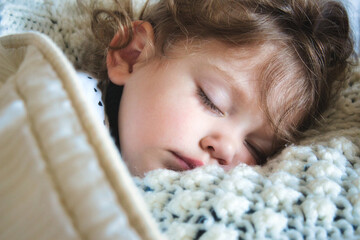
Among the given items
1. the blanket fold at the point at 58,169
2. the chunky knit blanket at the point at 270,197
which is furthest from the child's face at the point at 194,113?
the blanket fold at the point at 58,169

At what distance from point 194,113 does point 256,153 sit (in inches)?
9.8

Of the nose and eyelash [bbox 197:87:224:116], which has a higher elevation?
eyelash [bbox 197:87:224:116]

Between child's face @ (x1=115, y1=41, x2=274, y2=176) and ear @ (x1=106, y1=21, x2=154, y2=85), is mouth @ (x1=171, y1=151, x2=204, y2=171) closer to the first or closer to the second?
child's face @ (x1=115, y1=41, x2=274, y2=176)

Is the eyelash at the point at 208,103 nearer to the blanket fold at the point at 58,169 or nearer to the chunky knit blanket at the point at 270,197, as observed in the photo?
the chunky knit blanket at the point at 270,197

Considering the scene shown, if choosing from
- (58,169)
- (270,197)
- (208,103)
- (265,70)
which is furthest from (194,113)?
(58,169)

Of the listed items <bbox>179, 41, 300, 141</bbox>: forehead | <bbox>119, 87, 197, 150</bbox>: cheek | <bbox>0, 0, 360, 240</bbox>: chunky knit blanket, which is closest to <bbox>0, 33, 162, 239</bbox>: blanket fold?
<bbox>0, 0, 360, 240</bbox>: chunky knit blanket

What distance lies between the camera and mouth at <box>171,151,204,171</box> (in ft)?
2.44

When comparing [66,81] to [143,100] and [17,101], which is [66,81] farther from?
[143,100]

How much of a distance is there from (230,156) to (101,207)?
51cm

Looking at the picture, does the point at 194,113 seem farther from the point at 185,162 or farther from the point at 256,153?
the point at 256,153

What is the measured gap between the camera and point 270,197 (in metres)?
0.50

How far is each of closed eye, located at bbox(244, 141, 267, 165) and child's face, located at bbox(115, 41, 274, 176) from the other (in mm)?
10

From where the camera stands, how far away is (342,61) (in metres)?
0.99

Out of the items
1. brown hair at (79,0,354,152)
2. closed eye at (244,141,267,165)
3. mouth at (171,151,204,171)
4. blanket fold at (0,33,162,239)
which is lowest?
closed eye at (244,141,267,165)
